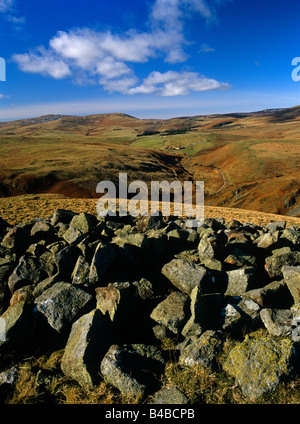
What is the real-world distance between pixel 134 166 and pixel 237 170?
48.4m

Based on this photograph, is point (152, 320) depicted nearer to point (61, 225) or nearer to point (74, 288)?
point (74, 288)

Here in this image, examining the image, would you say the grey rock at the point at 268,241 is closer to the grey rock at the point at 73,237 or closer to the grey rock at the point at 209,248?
the grey rock at the point at 209,248

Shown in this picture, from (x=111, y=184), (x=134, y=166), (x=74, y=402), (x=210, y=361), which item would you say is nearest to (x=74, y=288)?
(x=74, y=402)

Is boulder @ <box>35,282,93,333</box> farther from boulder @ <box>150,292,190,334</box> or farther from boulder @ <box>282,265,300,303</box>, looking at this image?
boulder @ <box>282,265,300,303</box>

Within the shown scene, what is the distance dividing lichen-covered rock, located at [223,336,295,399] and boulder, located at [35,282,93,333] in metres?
4.30

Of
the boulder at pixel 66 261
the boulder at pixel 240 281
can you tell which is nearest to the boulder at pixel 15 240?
the boulder at pixel 66 261

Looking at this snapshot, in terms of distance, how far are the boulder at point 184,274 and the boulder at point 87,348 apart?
2827mm

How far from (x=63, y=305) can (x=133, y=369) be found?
2.88 metres

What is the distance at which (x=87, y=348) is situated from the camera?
5.92m

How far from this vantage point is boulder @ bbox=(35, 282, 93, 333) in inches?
277

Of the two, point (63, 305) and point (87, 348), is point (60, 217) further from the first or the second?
point (87, 348)

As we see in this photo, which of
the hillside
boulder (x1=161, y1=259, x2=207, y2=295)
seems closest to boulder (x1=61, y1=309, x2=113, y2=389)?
boulder (x1=161, y1=259, x2=207, y2=295)

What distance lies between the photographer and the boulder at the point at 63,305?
23.1 feet

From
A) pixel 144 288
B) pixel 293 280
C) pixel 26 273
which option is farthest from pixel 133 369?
pixel 293 280
